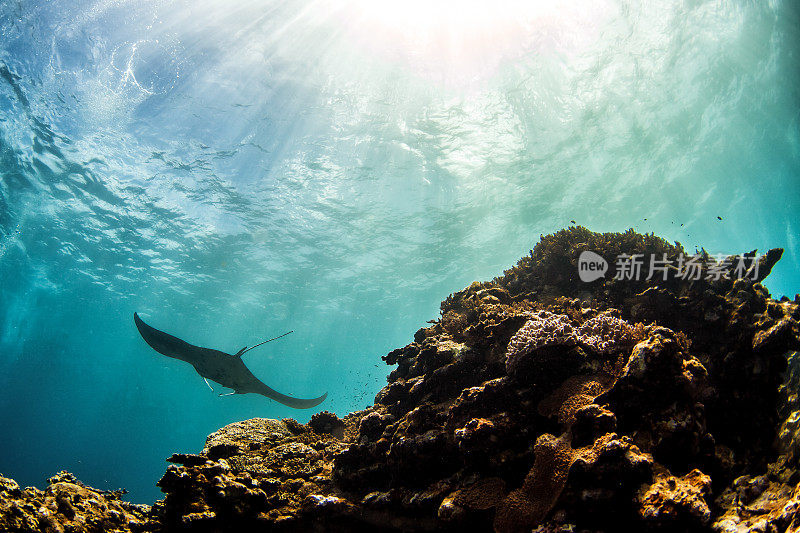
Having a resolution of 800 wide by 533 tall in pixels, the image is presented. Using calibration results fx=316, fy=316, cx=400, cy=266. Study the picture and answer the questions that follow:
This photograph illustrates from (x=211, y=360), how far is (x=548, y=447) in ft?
30.4

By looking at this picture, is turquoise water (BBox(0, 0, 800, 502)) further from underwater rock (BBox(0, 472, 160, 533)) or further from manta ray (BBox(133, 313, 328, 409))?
underwater rock (BBox(0, 472, 160, 533))

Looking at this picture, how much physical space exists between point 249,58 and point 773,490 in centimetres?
1874

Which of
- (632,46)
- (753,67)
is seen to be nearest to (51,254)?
(632,46)

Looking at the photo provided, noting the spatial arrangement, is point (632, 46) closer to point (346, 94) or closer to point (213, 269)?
point (346, 94)

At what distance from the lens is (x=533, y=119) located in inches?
727

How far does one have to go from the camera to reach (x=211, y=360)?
9.06 metres

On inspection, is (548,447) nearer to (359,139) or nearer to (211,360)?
(211,360)

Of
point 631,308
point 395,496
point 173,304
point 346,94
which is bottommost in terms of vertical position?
point 395,496

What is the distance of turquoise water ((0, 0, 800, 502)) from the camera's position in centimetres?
1364

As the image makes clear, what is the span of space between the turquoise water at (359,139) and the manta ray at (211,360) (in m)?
8.33

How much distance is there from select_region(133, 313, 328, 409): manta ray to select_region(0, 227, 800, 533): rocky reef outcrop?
4356mm

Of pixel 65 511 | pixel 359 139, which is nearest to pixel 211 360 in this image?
pixel 65 511

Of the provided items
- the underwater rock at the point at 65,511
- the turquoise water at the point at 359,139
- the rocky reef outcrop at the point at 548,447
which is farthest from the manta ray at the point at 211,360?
the turquoise water at the point at 359,139

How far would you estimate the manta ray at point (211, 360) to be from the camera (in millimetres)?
8531
